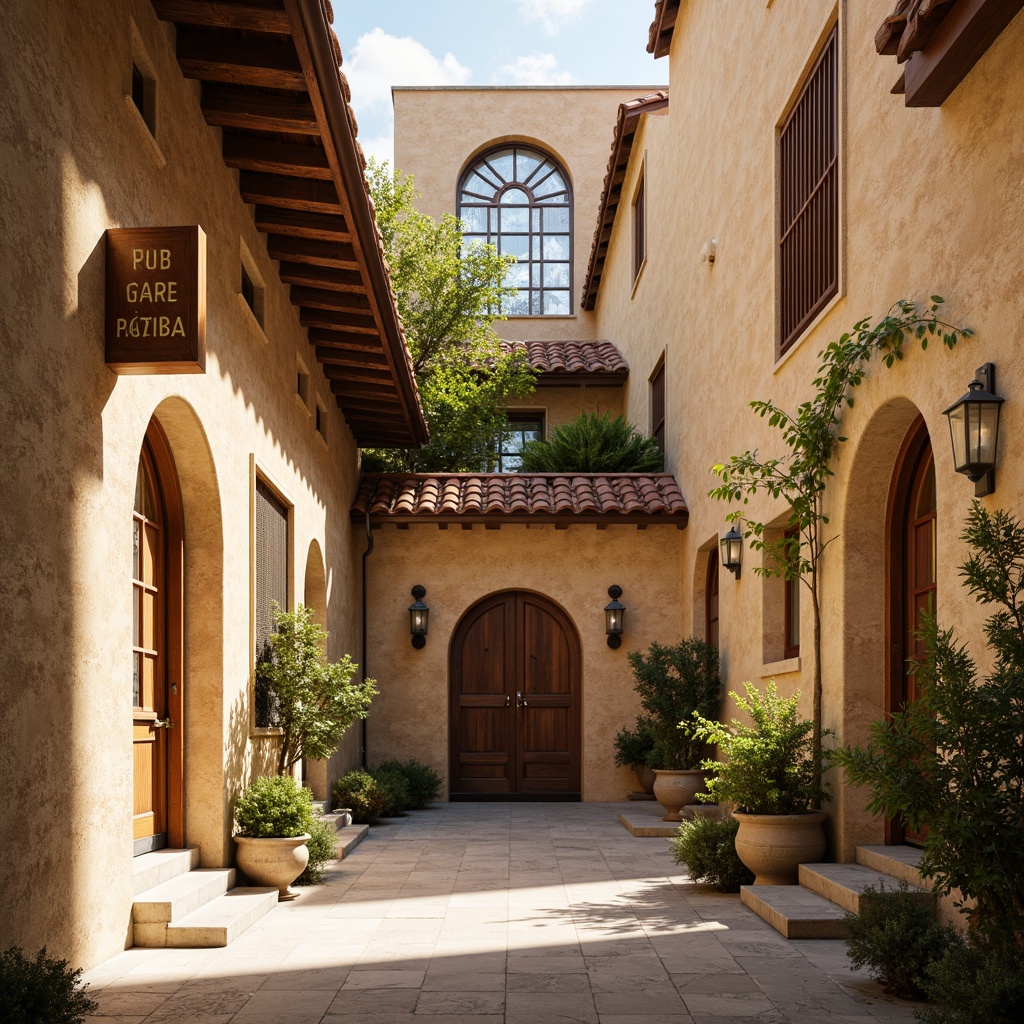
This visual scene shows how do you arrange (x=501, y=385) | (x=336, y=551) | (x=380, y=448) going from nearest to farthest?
(x=336, y=551), (x=380, y=448), (x=501, y=385)

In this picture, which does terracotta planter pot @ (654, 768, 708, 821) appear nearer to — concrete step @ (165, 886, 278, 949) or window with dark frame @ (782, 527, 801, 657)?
window with dark frame @ (782, 527, 801, 657)

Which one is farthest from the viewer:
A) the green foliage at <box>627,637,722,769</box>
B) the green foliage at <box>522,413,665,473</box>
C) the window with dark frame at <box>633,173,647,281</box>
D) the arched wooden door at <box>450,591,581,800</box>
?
the window with dark frame at <box>633,173,647,281</box>

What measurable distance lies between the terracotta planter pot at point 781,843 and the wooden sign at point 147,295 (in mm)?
4777

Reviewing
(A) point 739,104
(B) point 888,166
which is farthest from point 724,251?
(B) point 888,166

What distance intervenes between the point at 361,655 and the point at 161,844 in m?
7.28

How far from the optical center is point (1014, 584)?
5012 millimetres

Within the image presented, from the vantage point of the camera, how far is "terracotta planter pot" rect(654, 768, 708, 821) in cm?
1195

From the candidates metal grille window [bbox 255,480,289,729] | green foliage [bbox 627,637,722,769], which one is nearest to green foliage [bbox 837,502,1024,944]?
metal grille window [bbox 255,480,289,729]

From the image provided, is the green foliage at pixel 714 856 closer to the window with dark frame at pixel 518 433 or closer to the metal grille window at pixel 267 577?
the metal grille window at pixel 267 577

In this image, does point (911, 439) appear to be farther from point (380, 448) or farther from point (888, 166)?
point (380, 448)

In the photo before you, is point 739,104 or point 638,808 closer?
point 739,104

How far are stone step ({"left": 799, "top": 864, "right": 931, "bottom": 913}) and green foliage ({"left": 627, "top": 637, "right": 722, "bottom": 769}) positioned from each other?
4.29 metres

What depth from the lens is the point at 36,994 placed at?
3.86m

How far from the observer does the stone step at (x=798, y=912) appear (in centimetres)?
674
